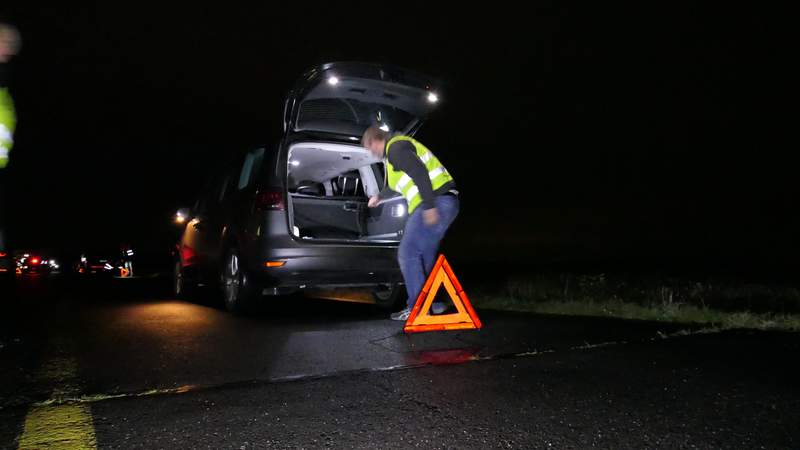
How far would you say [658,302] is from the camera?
21.4ft

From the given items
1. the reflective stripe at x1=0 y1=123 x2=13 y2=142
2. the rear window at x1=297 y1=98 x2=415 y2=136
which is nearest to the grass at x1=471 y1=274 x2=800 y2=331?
the rear window at x1=297 y1=98 x2=415 y2=136

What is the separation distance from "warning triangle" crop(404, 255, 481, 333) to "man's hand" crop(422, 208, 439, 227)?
0.29 m

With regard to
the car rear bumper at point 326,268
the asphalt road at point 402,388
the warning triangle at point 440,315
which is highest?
the car rear bumper at point 326,268

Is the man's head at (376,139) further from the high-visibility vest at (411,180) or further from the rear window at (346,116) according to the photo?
the rear window at (346,116)

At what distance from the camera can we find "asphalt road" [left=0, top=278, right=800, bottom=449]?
2053mm

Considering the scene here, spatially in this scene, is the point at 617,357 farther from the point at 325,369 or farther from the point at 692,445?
the point at 325,369

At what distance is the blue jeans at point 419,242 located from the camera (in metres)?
4.85

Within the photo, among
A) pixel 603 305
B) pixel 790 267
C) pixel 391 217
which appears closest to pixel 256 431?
pixel 391 217

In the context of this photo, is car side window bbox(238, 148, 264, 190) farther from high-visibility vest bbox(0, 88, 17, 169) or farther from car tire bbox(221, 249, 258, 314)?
high-visibility vest bbox(0, 88, 17, 169)

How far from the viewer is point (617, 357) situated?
330cm

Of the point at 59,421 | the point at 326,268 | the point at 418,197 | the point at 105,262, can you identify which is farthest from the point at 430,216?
the point at 105,262

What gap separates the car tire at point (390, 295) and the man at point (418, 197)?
1.39m

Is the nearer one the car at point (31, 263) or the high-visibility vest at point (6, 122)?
the high-visibility vest at point (6, 122)

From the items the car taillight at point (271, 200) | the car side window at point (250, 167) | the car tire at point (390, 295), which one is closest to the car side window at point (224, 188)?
the car side window at point (250, 167)
